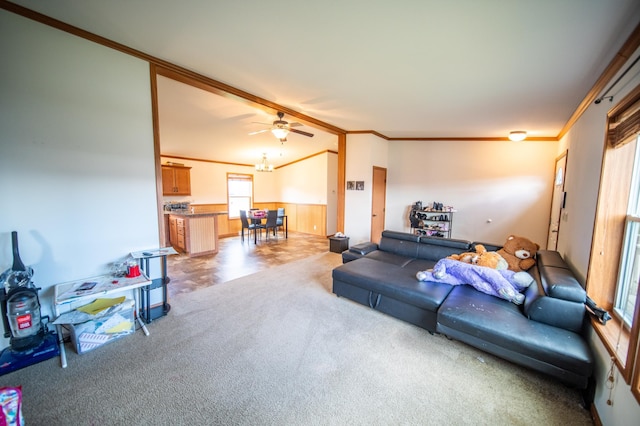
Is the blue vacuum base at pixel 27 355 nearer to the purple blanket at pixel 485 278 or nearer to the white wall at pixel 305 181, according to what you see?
the purple blanket at pixel 485 278

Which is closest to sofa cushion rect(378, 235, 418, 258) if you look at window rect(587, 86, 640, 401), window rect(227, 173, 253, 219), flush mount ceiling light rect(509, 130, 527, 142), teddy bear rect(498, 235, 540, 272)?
teddy bear rect(498, 235, 540, 272)

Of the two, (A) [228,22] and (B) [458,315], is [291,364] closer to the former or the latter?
(B) [458,315]

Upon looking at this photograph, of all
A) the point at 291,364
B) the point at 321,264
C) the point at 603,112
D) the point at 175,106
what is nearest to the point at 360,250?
the point at 321,264

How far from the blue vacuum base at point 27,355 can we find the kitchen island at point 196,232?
127 inches

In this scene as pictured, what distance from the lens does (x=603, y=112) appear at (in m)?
1.97

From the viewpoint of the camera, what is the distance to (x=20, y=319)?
1.82 meters

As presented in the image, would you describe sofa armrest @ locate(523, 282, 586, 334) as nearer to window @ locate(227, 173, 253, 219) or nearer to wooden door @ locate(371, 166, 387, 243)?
wooden door @ locate(371, 166, 387, 243)

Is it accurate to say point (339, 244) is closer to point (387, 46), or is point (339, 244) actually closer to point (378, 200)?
point (378, 200)

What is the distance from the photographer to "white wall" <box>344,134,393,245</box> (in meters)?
5.25

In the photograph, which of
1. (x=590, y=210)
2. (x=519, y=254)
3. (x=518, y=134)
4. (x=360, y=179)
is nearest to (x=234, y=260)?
(x=360, y=179)

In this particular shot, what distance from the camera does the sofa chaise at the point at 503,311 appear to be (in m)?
1.60

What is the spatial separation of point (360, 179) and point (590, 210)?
364 cm

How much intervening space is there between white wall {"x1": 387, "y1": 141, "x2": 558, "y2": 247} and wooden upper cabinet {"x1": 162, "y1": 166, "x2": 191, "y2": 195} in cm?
576

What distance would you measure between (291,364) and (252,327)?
2.28 feet
